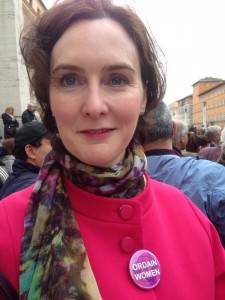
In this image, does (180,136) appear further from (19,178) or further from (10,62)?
(10,62)

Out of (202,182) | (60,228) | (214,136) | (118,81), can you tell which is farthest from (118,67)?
(214,136)

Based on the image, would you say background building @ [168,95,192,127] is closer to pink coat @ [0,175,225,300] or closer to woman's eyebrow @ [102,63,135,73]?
pink coat @ [0,175,225,300]

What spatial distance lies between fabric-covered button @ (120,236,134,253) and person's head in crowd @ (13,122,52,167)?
7.98 feet

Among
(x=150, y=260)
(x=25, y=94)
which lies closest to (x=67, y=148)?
(x=150, y=260)

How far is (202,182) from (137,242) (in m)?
1.21

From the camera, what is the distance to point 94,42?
1.13 m

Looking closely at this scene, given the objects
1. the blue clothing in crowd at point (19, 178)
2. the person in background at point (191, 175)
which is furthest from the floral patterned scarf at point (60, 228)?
the blue clothing in crowd at point (19, 178)

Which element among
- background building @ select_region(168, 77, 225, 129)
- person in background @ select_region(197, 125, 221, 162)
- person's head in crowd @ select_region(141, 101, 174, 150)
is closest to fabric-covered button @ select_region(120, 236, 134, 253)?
person's head in crowd @ select_region(141, 101, 174, 150)

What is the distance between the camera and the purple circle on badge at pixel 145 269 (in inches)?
46.3

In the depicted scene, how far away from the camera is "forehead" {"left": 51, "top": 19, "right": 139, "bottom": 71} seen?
1.13 m

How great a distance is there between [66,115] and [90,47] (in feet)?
0.76

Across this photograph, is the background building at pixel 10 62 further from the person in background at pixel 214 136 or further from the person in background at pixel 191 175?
the person in background at pixel 191 175

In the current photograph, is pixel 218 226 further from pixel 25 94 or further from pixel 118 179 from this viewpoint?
pixel 25 94

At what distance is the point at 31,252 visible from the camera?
3.53 feet
